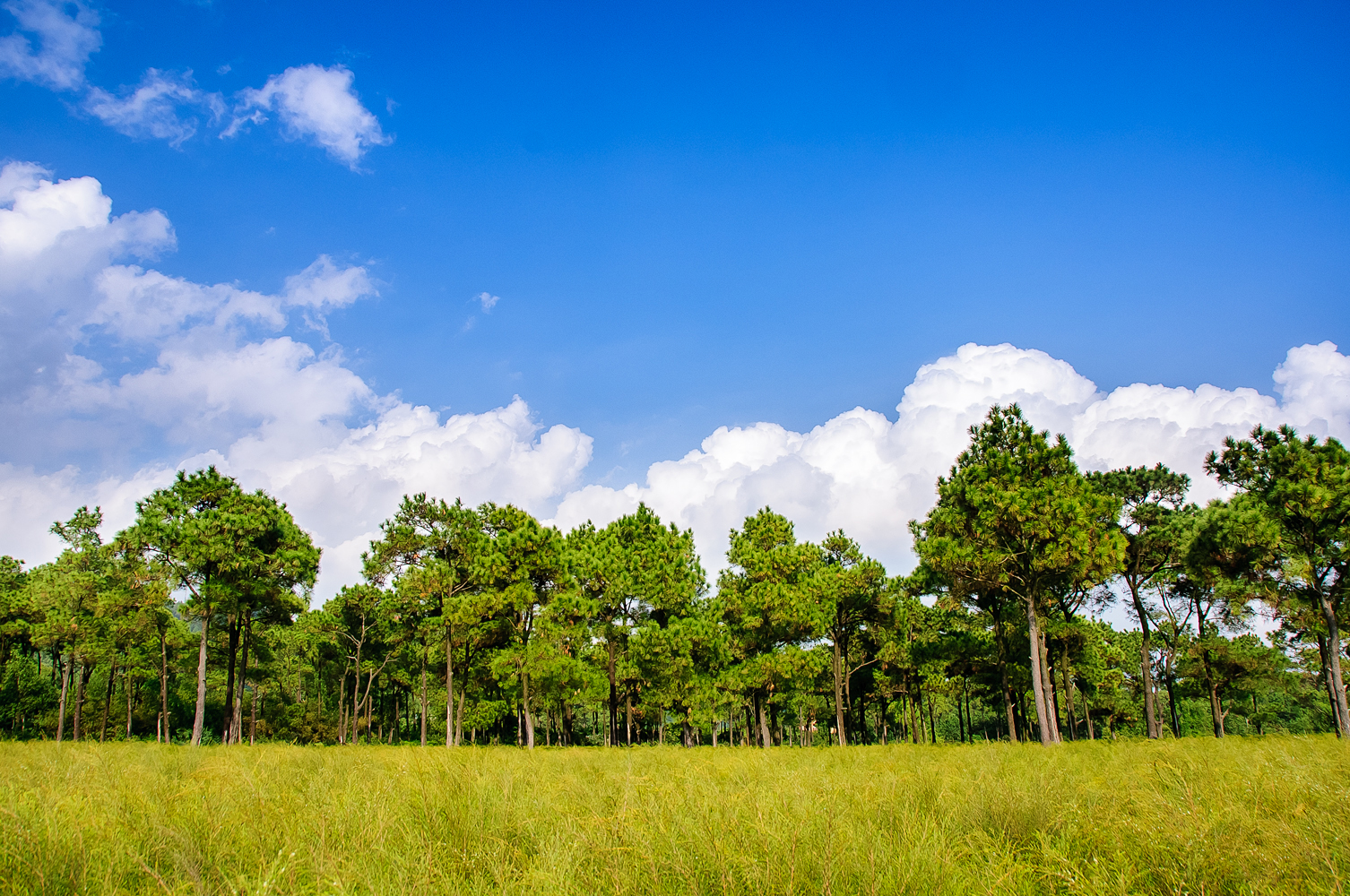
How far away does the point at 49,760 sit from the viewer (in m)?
8.44

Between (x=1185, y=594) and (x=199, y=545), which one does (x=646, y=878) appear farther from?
(x=1185, y=594)

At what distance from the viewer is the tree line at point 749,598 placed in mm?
20641

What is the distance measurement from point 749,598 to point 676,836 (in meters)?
25.8

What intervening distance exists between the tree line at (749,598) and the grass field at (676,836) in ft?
53.5

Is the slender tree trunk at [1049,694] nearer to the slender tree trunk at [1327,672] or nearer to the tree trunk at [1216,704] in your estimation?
the slender tree trunk at [1327,672]

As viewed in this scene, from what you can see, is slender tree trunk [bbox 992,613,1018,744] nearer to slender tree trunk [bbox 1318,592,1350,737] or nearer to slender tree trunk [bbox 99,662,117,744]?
slender tree trunk [bbox 1318,592,1350,737]

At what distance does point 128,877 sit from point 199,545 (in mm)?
25459

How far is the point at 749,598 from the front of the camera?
95.2ft

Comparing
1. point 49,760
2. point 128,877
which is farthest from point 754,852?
point 49,760

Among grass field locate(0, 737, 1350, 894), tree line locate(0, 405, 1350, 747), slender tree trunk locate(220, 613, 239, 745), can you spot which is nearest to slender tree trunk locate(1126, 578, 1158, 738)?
tree line locate(0, 405, 1350, 747)

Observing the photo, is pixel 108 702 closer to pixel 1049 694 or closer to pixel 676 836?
pixel 676 836

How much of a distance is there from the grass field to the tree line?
16.3 meters

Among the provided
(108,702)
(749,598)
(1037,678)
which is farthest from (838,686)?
(108,702)

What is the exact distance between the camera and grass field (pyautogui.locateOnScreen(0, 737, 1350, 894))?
336cm
